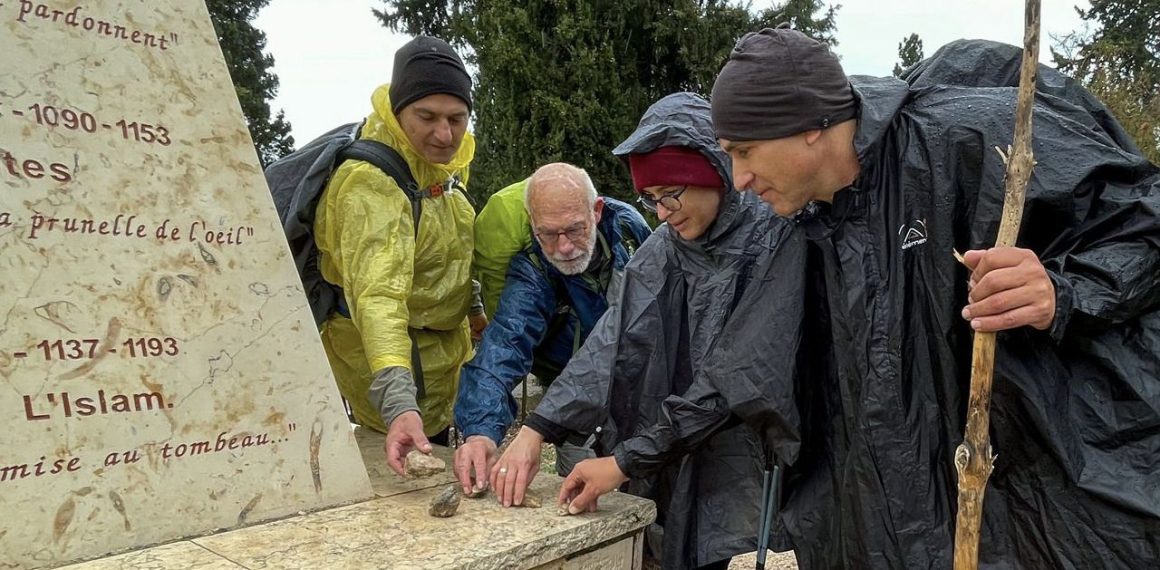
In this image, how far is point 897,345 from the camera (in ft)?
5.75

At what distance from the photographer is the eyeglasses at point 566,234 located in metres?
2.67

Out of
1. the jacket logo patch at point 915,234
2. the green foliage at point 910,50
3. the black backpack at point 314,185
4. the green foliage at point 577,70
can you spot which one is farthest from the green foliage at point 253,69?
the green foliage at point 910,50

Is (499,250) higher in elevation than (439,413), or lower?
higher

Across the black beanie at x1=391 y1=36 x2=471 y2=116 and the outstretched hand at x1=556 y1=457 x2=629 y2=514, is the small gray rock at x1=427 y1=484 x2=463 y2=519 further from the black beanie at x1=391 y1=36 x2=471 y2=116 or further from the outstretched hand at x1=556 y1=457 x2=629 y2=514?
the black beanie at x1=391 y1=36 x2=471 y2=116

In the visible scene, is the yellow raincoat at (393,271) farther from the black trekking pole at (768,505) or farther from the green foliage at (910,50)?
the green foliage at (910,50)

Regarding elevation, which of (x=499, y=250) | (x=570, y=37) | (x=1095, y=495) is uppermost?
(x=570, y=37)

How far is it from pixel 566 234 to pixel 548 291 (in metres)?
0.20

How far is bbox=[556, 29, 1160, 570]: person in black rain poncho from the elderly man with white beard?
553 mm

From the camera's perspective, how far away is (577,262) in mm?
2703

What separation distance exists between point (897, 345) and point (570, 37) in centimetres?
691

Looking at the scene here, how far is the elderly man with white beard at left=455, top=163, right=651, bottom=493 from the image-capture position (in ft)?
8.18

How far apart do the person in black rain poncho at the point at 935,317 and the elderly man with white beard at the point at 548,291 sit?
553mm

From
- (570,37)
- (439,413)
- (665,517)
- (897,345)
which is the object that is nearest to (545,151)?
(570,37)

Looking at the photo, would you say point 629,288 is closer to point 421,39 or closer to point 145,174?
point 421,39
